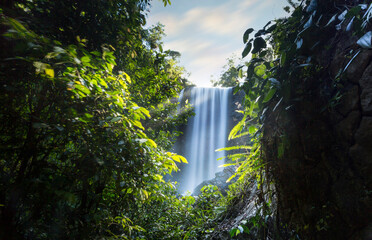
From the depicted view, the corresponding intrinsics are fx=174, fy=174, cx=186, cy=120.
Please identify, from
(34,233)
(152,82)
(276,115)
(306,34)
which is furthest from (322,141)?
(152,82)

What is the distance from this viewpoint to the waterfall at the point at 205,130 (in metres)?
15.4

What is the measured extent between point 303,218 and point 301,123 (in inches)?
26.2

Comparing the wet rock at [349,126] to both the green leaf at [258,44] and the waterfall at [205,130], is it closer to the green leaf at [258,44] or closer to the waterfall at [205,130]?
the green leaf at [258,44]

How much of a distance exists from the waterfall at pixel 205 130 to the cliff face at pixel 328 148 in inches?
549

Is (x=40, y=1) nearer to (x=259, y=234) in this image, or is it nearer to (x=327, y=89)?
(x=327, y=89)

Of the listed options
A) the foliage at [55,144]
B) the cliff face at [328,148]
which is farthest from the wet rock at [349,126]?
the foliage at [55,144]

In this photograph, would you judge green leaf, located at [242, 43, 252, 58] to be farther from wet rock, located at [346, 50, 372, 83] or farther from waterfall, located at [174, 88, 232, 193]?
Result: waterfall, located at [174, 88, 232, 193]

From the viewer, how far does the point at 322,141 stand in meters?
1.21

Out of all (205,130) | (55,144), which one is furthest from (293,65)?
(205,130)

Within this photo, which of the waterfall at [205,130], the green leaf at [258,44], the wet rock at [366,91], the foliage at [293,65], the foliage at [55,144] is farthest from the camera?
the waterfall at [205,130]

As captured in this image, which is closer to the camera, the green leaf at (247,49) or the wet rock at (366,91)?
the wet rock at (366,91)

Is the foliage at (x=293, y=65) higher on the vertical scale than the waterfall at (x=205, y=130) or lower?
lower

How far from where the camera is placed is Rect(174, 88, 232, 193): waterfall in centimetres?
1541

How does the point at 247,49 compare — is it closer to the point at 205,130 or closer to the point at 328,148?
the point at 328,148
